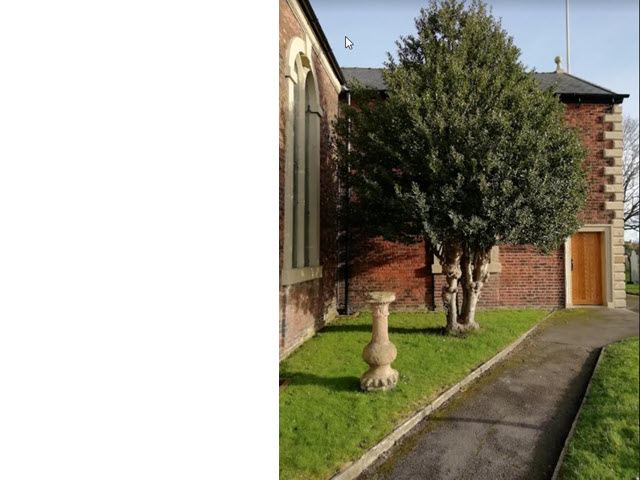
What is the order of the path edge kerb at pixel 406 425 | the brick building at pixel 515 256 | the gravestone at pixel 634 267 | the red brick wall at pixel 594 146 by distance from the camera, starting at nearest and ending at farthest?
the path edge kerb at pixel 406 425
the brick building at pixel 515 256
the red brick wall at pixel 594 146
the gravestone at pixel 634 267

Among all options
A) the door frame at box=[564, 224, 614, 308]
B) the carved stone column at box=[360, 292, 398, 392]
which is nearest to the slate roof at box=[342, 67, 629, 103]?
the door frame at box=[564, 224, 614, 308]

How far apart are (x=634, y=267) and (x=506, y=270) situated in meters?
8.76

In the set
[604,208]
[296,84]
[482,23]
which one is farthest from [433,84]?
[604,208]

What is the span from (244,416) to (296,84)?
676 centimetres

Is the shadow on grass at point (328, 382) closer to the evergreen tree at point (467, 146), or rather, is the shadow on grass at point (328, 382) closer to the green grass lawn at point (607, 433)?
the green grass lawn at point (607, 433)

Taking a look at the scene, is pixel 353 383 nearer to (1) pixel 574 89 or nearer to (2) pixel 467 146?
(2) pixel 467 146

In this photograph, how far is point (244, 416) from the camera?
1294 millimetres

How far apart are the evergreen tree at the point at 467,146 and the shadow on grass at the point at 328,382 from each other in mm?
2913

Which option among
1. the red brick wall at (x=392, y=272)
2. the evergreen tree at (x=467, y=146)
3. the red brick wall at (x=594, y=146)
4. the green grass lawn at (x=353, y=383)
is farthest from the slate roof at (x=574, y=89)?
the green grass lawn at (x=353, y=383)

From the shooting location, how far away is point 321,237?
8875 mm

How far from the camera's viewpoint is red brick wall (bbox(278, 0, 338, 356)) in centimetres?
632

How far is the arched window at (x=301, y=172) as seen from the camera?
6.54 meters

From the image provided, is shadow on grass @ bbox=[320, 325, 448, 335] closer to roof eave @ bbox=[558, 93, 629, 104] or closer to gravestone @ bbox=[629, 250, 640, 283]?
roof eave @ bbox=[558, 93, 629, 104]

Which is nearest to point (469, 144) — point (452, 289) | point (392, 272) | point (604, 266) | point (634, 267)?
point (452, 289)
